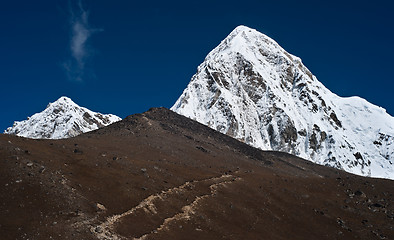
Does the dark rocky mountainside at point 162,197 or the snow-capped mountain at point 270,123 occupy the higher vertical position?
the snow-capped mountain at point 270,123

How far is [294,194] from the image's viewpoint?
61.4 m

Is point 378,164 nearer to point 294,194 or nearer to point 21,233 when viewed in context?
point 294,194

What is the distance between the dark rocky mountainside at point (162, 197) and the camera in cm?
3409

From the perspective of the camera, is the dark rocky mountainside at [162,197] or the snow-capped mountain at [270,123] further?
the snow-capped mountain at [270,123]

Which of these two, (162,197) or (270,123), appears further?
(270,123)

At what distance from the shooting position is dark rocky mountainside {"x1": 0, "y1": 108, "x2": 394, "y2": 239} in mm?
34094

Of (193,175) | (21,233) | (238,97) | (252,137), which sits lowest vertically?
(21,233)

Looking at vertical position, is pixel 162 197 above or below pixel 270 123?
below

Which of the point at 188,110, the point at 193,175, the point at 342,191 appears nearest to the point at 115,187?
the point at 193,175

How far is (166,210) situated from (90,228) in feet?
36.2

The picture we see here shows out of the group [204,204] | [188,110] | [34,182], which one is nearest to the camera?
[34,182]

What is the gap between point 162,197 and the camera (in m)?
44.6

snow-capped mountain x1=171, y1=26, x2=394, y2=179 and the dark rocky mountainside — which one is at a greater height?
snow-capped mountain x1=171, y1=26, x2=394, y2=179

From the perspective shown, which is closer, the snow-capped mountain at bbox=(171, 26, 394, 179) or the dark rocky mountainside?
the dark rocky mountainside
